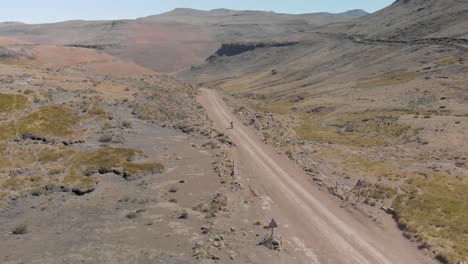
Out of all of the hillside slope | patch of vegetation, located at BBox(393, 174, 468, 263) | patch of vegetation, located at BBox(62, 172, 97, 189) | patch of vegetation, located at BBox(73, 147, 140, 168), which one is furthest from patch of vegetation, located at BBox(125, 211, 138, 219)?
patch of vegetation, located at BBox(393, 174, 468, 263)

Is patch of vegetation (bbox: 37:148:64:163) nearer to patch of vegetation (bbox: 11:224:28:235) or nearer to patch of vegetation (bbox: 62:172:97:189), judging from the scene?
patch of vegetation (bbox: 62:172:97:189)

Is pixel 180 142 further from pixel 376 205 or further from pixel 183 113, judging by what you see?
pixel 376 205

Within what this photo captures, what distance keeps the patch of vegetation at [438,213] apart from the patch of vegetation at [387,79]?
226 feet

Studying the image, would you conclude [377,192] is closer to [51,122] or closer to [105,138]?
[105,138]

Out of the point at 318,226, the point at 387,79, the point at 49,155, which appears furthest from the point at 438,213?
the point at 387,79

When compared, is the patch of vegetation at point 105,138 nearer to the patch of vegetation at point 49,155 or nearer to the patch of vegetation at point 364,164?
the patch of vegetation at point 49,155

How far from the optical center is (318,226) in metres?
35.0

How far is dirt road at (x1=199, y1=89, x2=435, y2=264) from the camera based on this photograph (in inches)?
1209

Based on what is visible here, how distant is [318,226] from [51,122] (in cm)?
4197

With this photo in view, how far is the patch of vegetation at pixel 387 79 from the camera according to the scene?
375 feet

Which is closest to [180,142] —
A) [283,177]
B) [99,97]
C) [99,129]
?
[99,129]

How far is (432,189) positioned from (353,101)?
205 ft

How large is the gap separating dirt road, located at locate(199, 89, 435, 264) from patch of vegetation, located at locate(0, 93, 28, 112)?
34764 millimetres

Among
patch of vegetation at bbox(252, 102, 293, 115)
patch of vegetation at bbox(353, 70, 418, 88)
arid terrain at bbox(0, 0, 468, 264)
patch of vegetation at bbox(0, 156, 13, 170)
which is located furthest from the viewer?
patch of vegetation at bbox(353, 70, 418, 88)
